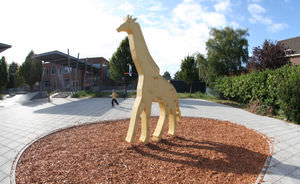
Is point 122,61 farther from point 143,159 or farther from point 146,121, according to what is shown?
point 143,159

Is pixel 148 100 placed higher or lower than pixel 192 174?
higher

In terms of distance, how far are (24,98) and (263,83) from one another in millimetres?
22691

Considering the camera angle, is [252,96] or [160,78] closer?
[160,78]

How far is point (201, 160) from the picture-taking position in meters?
3.74

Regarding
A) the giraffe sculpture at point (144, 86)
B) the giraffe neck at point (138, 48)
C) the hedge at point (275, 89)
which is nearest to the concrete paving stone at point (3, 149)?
the giraffe sculpture at point (144, 86)

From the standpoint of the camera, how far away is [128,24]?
3.98 metres

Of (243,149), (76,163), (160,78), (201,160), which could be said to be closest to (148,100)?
(160,78)

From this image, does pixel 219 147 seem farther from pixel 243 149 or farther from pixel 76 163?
pixel 76 163

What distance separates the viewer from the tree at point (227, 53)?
2170 cm

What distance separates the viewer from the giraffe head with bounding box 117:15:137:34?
12.7ft

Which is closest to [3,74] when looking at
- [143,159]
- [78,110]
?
[78,110]

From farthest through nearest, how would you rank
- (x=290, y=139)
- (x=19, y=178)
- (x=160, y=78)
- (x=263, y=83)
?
1. (x=263, y=83)
2. (x=290, y=139)
3. (x=160, y=78)
4. (x=19, y=178)

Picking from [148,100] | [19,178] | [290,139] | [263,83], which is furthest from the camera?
[263,83]

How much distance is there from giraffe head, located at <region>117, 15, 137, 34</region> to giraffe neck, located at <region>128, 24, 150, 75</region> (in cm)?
11
